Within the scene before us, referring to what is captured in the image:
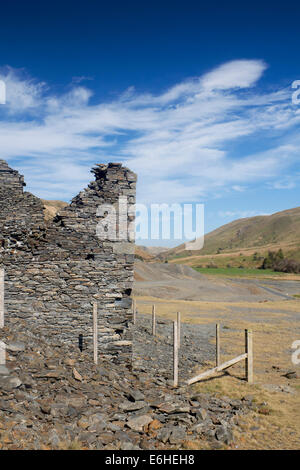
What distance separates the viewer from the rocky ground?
23.7 feet

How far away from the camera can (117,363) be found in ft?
37.9

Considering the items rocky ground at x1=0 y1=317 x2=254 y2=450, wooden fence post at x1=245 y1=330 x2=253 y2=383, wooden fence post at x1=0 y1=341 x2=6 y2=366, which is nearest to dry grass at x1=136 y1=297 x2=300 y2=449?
wooden fence post at x1=245 y1=330 x2=253 y2=383

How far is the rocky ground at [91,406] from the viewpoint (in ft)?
23.7

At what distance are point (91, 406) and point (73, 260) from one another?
4.69 meters

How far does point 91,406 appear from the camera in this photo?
28.3 feet

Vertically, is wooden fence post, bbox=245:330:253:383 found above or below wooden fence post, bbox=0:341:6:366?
below

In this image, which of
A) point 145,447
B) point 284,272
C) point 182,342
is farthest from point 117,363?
point 284,272

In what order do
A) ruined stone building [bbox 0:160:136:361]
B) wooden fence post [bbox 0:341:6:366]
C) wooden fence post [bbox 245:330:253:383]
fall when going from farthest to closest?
wooden fence post [bbox 245:330:253:383] < ruined stone building [bbox 0:160:136:361] < wooden fence post [bbox 0:341:6:366]

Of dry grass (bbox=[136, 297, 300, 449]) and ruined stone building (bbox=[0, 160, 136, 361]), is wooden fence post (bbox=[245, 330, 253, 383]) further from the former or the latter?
ruined stone building (bbox=[0, 160, 136, 361])

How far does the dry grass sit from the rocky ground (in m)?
0.49

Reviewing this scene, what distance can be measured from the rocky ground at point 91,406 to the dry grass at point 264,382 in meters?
0.49
